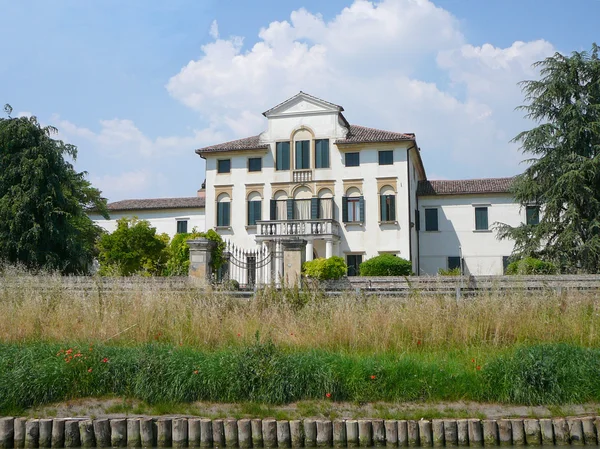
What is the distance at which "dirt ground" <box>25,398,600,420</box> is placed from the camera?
7.43 meters

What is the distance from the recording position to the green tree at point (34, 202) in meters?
22.7

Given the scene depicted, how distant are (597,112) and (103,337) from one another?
2411 centimetres

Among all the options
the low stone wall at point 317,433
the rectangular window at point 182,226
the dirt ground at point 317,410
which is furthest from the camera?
the rectangular window at point 182,226

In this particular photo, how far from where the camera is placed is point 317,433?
23.5ft

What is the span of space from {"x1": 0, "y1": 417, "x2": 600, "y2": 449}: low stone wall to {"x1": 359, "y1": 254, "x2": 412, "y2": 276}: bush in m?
20.7

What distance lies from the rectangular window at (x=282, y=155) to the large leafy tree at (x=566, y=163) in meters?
13.0

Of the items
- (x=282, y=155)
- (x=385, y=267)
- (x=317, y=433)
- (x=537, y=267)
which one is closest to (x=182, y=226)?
(x=282, y=155)

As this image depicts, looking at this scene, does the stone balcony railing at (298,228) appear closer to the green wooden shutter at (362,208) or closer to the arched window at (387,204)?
the green wooden shutter at (362,208)

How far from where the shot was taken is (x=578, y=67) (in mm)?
26578

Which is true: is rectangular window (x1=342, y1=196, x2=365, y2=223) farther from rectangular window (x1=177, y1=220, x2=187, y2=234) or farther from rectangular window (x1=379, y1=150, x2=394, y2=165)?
rectangular window (x1=177, y1=220, x2=187, y2=234)

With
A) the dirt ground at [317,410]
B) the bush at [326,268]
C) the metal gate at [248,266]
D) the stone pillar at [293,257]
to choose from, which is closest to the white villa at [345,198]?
the metal gate at [248,266]

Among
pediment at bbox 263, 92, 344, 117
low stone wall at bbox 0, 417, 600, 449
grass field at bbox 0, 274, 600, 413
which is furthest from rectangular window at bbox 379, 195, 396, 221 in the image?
low stone wall at bbox 0, 417, 600, 449

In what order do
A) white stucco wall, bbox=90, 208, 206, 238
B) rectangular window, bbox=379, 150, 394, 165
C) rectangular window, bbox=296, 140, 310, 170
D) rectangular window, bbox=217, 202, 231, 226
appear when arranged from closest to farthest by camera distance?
1. rectangular window, bbox=379, 150, 394, 165
2. rectangular window, bbox=296, 140, 310, 170
3. rectangular window, bbox=217, 202, 231, 226
4. white stucco wall, bbox=90, 208, 206, 238

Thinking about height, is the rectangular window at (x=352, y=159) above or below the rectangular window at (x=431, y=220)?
above
